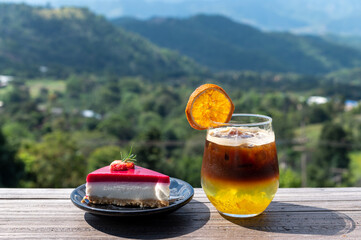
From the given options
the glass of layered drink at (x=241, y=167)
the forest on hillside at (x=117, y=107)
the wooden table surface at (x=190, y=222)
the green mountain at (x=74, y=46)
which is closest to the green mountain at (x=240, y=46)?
the forest on hillside at (x=117, y=107)

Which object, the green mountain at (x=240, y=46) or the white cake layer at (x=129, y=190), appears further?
the green mountain at (x=240, y=46)

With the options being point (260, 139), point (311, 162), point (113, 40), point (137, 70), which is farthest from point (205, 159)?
point (113, 40)

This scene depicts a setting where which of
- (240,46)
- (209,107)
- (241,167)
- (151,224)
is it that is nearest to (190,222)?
(151,224)

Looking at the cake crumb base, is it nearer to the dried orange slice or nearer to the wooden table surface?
the wooden table surface

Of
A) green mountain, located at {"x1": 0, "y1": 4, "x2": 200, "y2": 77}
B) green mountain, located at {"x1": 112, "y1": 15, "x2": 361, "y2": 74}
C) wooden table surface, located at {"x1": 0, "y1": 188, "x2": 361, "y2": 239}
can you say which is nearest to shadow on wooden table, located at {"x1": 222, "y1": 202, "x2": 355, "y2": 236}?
wooden table surface, located at {"x1": 0, "y1": 188, "x2": 361, "y2": 239}

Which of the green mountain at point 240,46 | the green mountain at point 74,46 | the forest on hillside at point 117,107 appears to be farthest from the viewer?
the green mountain at point 240,46

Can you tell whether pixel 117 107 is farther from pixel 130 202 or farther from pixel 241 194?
pixel 241 194

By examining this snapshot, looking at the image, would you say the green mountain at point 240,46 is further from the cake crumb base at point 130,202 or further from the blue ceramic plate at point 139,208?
the cake crumb base at point 130,202

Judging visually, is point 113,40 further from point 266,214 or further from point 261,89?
point 266,214
